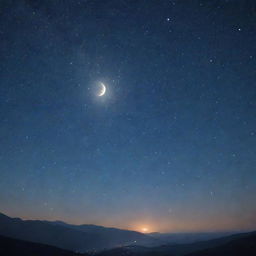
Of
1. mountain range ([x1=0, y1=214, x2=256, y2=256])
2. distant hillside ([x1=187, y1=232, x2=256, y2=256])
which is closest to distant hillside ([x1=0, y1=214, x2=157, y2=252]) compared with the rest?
mountain range ([x1=0, y1=214, x2=256, y2=256])

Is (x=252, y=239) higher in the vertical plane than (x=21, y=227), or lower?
lower

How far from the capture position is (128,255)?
6575 centimetres

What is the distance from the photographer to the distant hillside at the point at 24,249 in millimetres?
42412

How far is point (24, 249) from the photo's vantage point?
45.2 meters

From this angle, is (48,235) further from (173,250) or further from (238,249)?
(238,249)

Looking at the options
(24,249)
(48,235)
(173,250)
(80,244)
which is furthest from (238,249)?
(48,235)

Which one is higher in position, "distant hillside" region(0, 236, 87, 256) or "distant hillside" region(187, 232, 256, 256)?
"distant hillside" region(0, 236, 87, 256)

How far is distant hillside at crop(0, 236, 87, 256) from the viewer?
42.4 m

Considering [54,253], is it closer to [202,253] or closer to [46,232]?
[202,253]

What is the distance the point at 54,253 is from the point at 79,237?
394 feet

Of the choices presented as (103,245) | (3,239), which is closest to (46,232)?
(103,245)

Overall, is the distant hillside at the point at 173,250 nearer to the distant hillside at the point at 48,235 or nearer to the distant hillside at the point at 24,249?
the distant hillside at the point at 24,249

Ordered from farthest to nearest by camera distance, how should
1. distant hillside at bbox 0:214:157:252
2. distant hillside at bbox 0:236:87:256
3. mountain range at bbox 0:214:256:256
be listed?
distant hillside at bbox 0:214:157:252 < mountain range at bbox 0:214:256:256 < distant hillside at bbox 0:236:87:256

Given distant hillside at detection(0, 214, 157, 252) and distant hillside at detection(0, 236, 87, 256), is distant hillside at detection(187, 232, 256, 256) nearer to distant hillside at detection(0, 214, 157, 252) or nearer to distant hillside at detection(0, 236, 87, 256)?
distant hillside at detection(0, 236, 87, 256)
